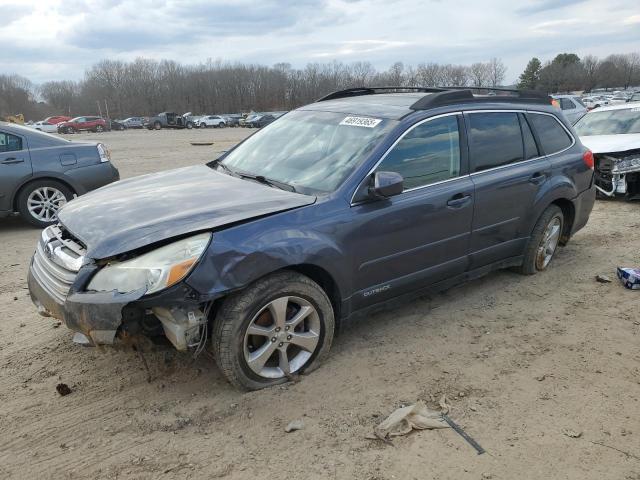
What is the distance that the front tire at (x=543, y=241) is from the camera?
4832 millimetres

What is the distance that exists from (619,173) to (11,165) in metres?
9.21

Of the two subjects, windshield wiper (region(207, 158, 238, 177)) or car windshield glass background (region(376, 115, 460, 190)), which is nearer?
car windshield glass background (region(376, 115, 460, 190))

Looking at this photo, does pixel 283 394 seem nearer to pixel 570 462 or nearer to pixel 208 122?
pixel 570 462

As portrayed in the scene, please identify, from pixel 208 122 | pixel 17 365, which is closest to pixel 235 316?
pixel 17 365

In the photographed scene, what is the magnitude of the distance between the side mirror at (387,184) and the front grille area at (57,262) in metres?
1.85

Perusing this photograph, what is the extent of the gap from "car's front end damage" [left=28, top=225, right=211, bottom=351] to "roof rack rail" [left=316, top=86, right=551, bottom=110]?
2.14 m

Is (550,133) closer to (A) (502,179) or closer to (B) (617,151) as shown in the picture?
(A) (502,179)

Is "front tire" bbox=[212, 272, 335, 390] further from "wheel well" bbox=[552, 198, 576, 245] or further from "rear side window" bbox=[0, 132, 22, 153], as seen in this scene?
"rear side window" bbox=[0, 132, 22, 153]

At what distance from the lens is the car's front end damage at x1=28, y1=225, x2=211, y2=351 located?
8.85ft

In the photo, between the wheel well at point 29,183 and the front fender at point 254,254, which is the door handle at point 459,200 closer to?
the front fender at point 254,254

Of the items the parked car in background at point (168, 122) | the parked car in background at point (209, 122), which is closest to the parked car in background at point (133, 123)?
the parked car in background at point (168, 122)

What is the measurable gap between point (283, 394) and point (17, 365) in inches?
75.5

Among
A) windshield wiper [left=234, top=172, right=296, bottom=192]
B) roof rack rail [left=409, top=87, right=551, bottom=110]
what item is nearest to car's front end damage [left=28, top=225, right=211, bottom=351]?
windshield wiper [left=234, top=172, right=296, bottom=192]

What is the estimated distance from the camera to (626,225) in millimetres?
7078
